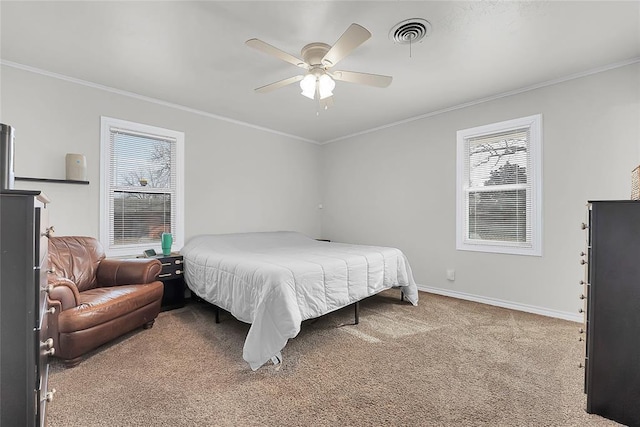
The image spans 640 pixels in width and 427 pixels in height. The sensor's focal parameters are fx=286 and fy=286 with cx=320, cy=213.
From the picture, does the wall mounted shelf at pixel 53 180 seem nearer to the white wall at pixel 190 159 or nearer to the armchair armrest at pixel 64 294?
the white wall at pixel 190 159

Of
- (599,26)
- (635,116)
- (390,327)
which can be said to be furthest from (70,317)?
(635,116)

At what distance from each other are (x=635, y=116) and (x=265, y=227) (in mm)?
4486

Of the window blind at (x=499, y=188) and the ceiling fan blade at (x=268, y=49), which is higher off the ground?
the ceiling fan blade at (x=268, y=49)

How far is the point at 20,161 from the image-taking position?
271cm

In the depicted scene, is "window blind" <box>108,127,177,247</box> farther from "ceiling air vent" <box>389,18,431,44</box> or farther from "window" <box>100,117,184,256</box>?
"ceiling air vent" <box>389,18,431,44</box>

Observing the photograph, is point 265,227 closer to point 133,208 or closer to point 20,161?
point 133,208

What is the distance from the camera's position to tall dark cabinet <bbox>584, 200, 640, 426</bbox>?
148 centimetres

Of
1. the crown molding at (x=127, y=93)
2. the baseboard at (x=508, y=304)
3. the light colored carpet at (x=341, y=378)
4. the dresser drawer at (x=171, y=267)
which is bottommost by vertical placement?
the light colored carpet at (x=341, y=378)

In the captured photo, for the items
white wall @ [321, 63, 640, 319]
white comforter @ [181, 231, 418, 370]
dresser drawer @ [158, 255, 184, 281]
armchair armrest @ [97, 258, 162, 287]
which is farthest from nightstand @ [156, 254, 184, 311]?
white wall @ [321, 63, 640, 319]

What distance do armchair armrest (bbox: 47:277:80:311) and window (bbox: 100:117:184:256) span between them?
4.14 ft

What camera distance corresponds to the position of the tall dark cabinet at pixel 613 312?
4.87 feet

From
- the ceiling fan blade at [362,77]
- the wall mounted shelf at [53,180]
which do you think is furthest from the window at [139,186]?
the ceiling fan blade at [362,77]

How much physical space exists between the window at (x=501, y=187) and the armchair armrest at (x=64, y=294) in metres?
4.00

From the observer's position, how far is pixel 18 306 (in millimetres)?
924
